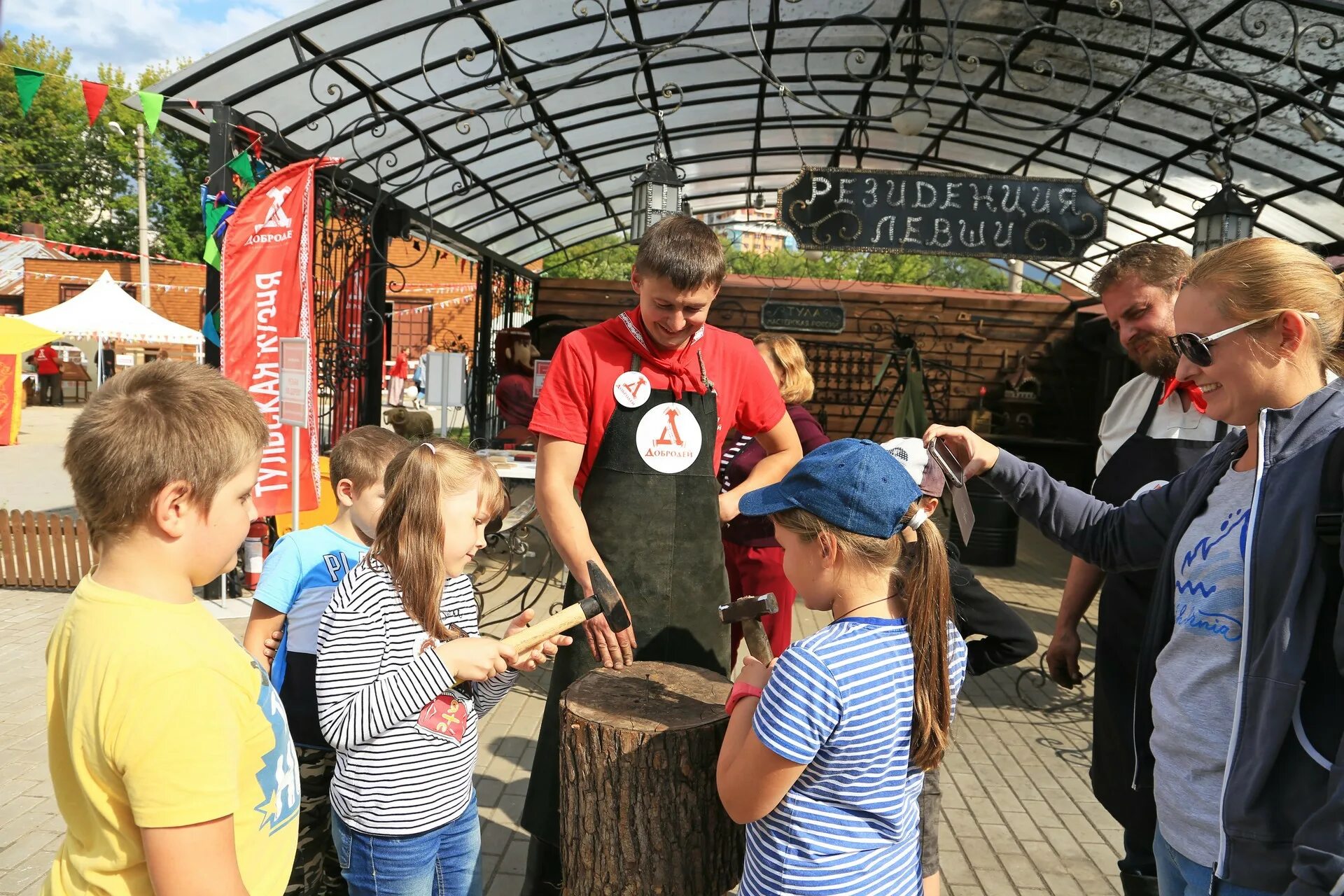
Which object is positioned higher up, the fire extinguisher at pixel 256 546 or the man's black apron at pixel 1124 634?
the man's black apron at pixel 1124 634

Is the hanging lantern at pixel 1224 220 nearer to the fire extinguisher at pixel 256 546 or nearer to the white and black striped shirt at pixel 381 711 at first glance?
the white and black striped shirt at pixel 381 711

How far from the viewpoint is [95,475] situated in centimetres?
114

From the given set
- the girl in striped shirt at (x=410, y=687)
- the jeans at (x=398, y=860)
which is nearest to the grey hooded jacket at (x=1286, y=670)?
the girl in striped shirt at (x=410, y=687)

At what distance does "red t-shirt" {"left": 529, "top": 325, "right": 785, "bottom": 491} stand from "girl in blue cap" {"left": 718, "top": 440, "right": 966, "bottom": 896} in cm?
89

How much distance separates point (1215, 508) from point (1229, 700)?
36cm

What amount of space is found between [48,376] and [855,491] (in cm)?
2837

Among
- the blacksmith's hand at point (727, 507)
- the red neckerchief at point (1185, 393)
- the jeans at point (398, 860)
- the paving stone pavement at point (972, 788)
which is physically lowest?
the paving stone pavement at point (972, 788)

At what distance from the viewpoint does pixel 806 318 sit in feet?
42.9

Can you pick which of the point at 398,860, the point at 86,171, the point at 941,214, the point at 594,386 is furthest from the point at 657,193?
the point at 86,171

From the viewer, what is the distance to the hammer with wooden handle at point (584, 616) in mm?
1902

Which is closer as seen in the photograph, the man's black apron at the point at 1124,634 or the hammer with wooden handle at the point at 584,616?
the hammer with wooden handle at the point at 584,616

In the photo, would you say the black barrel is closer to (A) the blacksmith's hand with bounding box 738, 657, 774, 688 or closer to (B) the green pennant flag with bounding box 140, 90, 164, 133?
(B) the green pennant flag with bounding box 140, 90, 164, 133

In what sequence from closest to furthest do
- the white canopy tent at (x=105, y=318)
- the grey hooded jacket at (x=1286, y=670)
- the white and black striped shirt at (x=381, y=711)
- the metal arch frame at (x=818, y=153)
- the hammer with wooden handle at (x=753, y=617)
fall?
the grey hooded jacket at (x=1286, y=670) → the white and black striped shirt at (x=381, y=711) → the hammer with wooden handle at (x=753, y=617) → the metal arch frame at (x=818, y=153) → the white canopy tent at (x=105, y=318)

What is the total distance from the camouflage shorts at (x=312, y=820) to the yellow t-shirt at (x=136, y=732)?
41.7 inches
